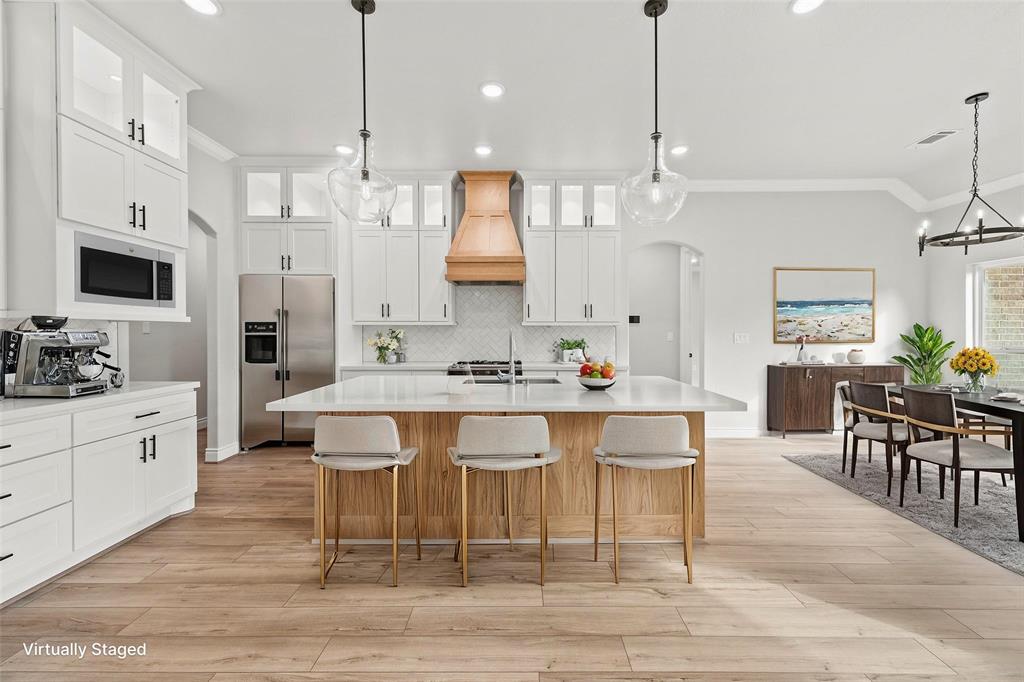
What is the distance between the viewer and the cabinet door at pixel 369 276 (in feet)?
18.4

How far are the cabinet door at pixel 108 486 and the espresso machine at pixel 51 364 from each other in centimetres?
34

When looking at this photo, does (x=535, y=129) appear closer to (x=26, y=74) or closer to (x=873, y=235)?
(x=26, y=74)

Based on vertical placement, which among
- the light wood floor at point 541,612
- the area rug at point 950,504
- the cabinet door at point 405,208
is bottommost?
the light wood floor at point 541,612

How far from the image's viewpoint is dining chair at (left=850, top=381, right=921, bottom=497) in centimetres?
398

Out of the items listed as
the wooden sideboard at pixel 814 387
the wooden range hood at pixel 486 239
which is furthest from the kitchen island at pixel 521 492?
the wooden sideboard at pixel 814 387

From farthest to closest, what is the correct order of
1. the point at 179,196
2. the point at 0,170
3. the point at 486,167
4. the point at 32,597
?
1. the point at 486,167
2. the point at 179,196
3. the point at 0,170
4. the point at 32,597

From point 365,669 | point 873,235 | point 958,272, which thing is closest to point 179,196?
point 365,669

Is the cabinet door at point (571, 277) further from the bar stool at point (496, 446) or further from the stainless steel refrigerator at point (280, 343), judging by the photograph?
the bar stool at point (496, 446)

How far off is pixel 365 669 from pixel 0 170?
9.88 feet

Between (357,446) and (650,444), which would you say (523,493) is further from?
(357,446)

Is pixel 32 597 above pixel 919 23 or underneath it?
underneath

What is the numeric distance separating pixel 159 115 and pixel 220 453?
3083 millimetres

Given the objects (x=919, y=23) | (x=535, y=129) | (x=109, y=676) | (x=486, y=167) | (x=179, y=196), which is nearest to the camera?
(x=109, y=676)

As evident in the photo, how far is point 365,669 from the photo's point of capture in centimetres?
193
